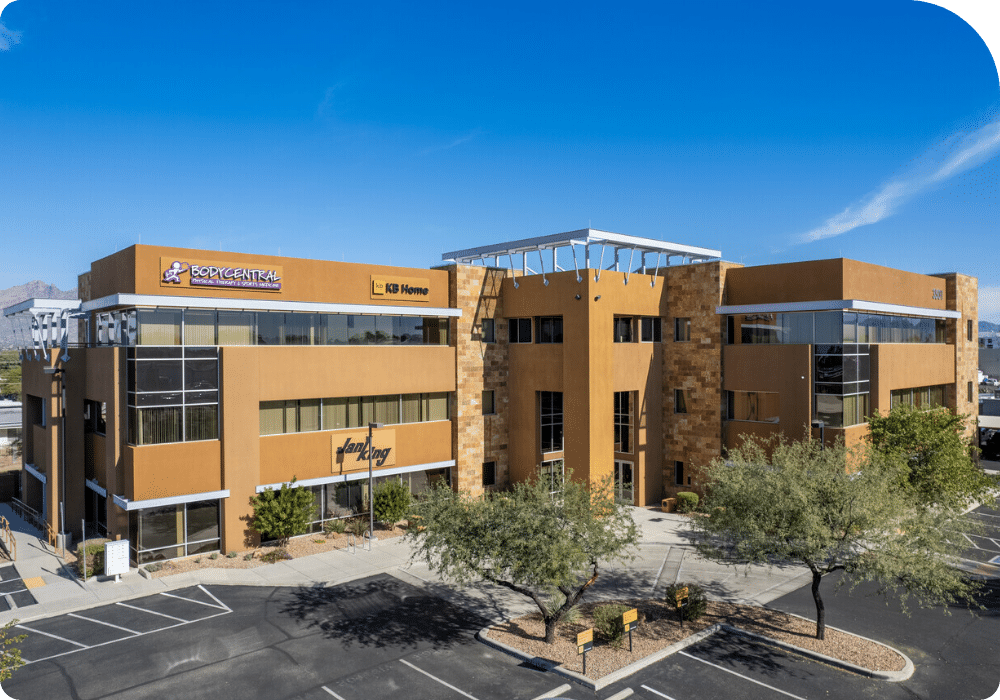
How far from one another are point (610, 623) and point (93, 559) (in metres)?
20.4

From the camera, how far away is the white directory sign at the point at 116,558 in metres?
24.1

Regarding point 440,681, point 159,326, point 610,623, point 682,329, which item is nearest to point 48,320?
point 159,326

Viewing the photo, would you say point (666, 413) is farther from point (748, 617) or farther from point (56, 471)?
point (56, 471)

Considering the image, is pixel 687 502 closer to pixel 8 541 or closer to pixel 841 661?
pixel 841 661

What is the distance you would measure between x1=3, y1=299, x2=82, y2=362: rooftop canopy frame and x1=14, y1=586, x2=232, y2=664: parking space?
1314 cm

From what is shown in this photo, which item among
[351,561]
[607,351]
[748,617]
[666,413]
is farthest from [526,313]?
[748,617]

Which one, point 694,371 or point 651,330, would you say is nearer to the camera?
point 694,371

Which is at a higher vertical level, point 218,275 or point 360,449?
point 218,275

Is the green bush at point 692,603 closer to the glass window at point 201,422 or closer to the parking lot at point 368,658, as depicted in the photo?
the parking lot at point 368,658

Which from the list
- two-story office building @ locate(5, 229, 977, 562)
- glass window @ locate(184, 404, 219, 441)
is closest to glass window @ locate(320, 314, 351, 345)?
two-story office building @ locate(5, 229, 977, 562)

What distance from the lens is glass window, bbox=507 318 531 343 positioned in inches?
1446

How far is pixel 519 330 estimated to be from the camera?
37062 mm

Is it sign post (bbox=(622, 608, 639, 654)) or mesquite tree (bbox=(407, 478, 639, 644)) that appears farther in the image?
sign post (bbox=(622, 608, 639, 654))

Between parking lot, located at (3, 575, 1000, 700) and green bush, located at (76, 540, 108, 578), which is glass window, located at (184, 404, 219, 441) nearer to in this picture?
green bush, located at (76, 540, 108, 578)
